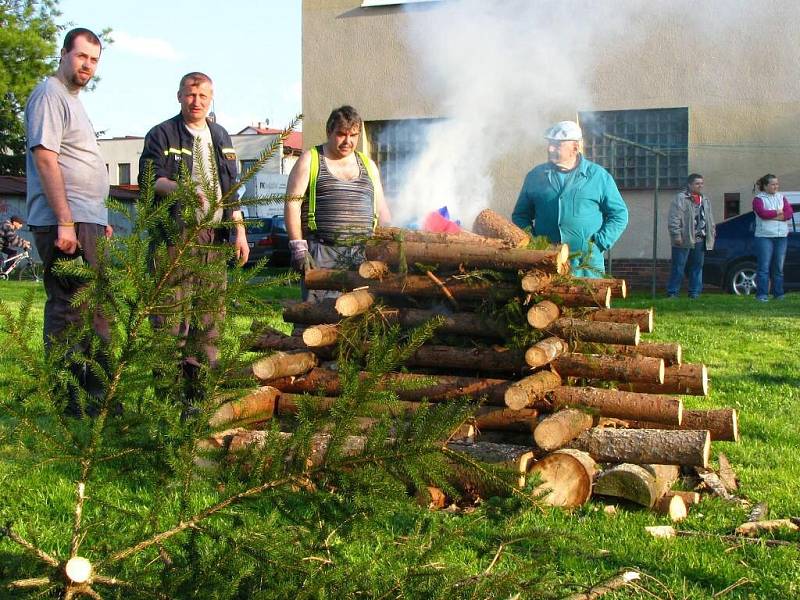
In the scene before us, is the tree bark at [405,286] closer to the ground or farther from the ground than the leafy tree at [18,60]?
closer to the ground

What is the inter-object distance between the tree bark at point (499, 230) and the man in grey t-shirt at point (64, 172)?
2.10 metres

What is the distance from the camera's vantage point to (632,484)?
4277 mm

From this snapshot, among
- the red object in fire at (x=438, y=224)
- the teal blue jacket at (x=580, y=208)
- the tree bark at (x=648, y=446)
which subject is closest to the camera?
the tree bark at (x=648, y=446)

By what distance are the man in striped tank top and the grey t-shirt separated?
1097 mm

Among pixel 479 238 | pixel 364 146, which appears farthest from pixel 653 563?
pixel 364 146

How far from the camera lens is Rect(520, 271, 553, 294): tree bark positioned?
487cm

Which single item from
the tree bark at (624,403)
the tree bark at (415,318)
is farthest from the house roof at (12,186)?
the tree bark at (624,403)

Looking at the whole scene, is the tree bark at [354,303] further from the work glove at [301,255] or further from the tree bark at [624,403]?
the tree bark at [624,403]

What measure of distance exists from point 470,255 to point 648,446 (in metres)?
1.32

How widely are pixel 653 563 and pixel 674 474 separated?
4.41ft

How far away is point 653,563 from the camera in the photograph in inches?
138

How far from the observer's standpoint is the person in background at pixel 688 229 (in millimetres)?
14477

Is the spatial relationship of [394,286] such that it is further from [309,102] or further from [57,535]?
[309,102]

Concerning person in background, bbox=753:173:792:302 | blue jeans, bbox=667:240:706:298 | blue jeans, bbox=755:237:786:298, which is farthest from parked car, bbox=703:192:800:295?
person in background, bbox=753:173:792:302
